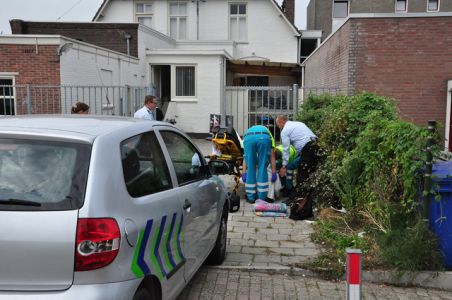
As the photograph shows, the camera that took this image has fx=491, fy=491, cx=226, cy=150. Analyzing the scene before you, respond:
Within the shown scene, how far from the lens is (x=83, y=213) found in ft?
8.50

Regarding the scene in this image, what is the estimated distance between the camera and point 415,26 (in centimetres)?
1050

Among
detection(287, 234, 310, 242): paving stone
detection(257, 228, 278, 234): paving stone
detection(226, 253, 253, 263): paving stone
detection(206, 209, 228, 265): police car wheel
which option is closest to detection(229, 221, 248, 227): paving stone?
detection(257, 228, 278, 234): paving stone

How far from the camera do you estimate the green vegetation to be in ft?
16.0

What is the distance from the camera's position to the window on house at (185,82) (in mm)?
21062

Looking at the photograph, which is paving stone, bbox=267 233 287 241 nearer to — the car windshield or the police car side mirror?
the police car side mirror

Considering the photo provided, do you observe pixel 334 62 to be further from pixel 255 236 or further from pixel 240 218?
pixel 255 236

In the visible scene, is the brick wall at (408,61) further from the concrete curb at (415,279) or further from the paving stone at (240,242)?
the concrete curb at (415,279)

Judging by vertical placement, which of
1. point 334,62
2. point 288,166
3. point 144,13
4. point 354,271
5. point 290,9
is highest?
Answer: point 290,9

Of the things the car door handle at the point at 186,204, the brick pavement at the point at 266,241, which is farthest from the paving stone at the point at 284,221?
the car door handle at the point at 186,204

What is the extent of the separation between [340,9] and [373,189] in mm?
30864

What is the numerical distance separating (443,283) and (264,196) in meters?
3.79

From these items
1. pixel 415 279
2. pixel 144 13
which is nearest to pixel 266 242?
pixel 415 279

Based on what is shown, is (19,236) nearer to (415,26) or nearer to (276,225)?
(276,225)

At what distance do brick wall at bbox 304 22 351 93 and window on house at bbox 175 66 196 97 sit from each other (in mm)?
5504
